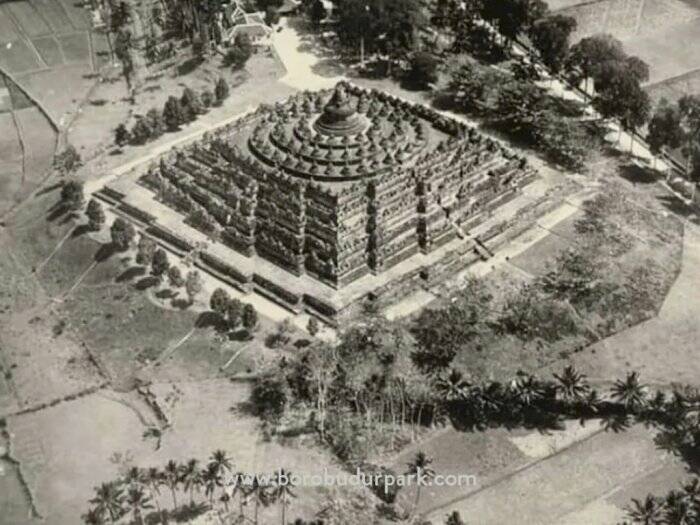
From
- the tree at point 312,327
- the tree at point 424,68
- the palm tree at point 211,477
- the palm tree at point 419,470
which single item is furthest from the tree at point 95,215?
the tree at point 424,68

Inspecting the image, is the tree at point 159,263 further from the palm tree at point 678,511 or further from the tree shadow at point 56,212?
the palm tree at point 678,511

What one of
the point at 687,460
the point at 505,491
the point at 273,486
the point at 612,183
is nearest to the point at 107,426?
the point at 273,486

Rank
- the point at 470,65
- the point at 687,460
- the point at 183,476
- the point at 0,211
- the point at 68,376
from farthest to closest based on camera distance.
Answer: the point at 470,65
the point at 0,211
the point at 68,376
the point at 687,460
the point at 183,476

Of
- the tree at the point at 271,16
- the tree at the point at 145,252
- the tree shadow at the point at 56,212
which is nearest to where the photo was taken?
the tree at the point at 145,252

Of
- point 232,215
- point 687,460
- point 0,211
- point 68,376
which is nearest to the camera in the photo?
point 687,460

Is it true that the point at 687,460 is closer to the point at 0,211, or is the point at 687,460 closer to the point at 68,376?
the point at 68,376

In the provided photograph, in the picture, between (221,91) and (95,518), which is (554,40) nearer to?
(221,91)

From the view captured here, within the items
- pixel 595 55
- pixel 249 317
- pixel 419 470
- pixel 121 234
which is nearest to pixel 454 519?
pixel 419 470
